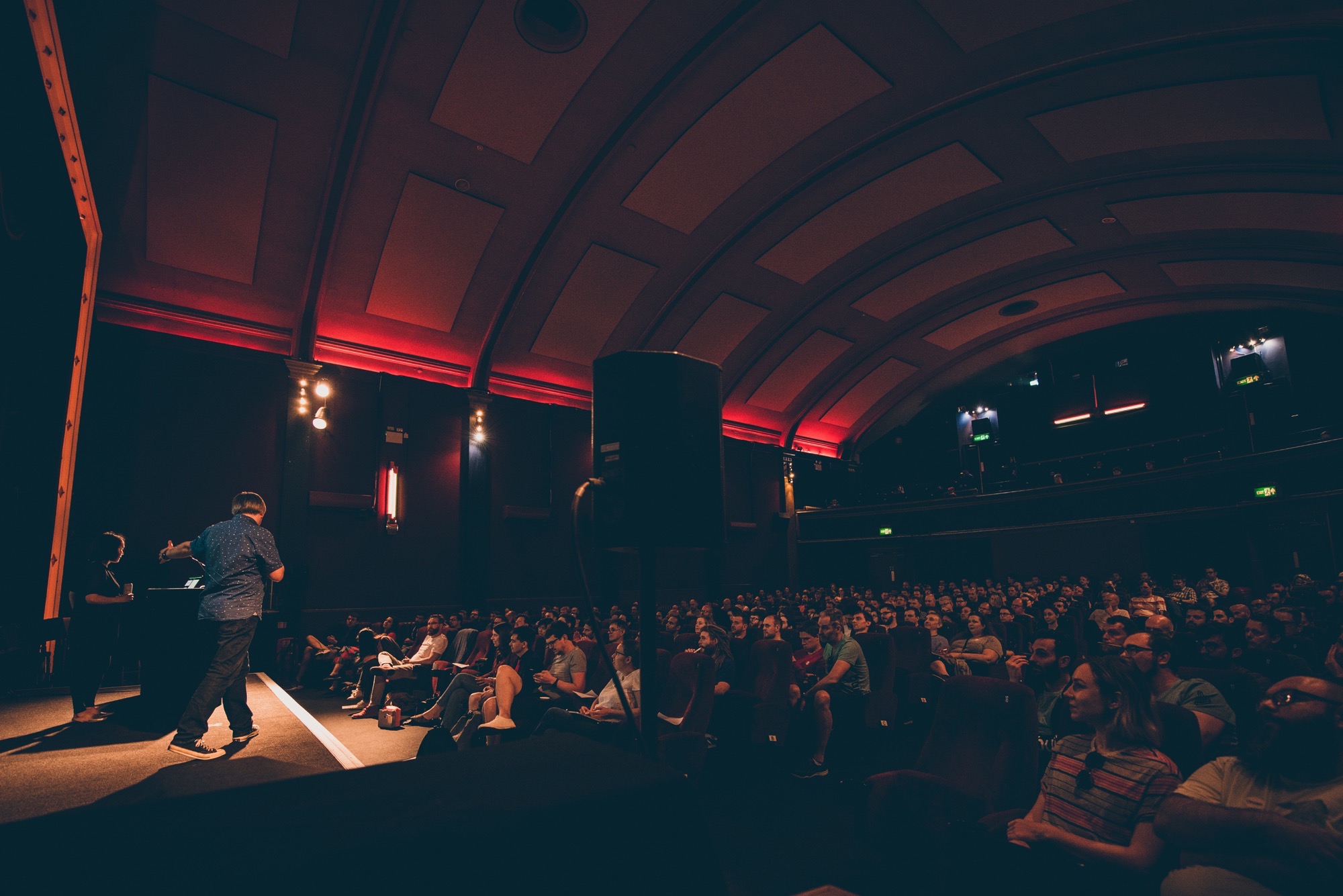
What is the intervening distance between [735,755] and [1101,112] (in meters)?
11.6

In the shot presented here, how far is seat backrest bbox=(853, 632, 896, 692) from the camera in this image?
5.95 metres

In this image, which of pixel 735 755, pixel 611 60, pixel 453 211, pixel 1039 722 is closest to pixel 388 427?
pixel 453 211

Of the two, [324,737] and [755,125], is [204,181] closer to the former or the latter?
[755,125]

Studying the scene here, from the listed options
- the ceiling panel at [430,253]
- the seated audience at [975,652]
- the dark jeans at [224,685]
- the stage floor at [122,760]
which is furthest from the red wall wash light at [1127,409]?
the dark jeans at [224,685]

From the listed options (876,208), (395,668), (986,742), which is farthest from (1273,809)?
(876,208)

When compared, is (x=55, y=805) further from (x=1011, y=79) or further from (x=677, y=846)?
(x=1011, y=79)

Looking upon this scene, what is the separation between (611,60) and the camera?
361 inches

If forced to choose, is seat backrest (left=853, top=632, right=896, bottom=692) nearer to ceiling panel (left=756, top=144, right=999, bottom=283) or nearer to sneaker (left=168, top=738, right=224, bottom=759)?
sneaker (left=168, top=738, right=224, bottom=759)

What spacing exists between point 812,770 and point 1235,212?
14.2 m

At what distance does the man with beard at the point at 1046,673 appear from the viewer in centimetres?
404

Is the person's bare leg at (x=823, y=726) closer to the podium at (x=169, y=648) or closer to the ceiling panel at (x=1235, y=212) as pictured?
the podium at (x=169, y=648)

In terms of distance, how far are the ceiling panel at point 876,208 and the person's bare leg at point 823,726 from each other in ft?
32.8

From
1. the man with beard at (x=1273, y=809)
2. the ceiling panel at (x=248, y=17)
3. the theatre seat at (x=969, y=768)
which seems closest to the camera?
the man with beard at (x=1273, y=809)

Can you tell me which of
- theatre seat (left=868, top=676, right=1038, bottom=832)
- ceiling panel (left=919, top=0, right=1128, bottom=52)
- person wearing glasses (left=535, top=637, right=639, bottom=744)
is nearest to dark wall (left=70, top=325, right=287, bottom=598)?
person wearing glasses (left=535, top=637, right=639, bottom=744)
